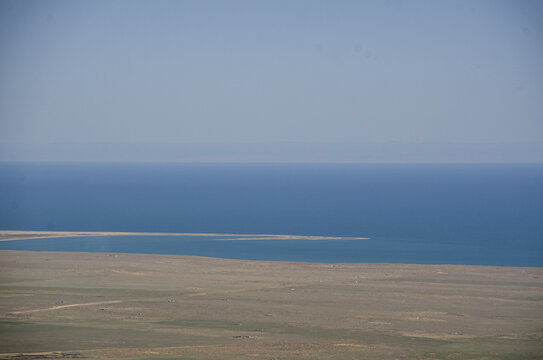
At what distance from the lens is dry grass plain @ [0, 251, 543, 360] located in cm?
3894

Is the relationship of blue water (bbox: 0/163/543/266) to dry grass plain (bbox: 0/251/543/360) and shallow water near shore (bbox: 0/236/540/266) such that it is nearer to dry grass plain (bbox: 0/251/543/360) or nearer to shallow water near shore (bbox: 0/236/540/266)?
shallow water near shore (bbox: 0/236/540/266)

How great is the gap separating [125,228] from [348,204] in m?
75.9

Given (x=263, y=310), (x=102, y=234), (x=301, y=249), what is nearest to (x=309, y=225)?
(x=102, y=234)

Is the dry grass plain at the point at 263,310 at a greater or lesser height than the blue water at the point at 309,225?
lesser

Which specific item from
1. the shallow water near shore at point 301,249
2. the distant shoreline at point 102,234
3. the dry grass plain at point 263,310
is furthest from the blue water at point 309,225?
the dry grass plain at point 263,310

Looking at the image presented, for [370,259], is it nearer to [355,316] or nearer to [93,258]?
[93,258]

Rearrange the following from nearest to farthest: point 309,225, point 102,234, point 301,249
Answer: point 301,249, point 102,234, point 309,225

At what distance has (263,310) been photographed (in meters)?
51.1

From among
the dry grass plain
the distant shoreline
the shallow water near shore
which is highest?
the distant shoreline

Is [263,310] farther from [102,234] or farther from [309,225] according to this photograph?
[309,225]

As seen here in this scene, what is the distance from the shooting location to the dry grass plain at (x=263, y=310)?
38938 mm

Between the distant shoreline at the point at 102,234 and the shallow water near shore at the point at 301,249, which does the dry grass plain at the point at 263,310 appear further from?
the distant shoreline at the point at 102,234

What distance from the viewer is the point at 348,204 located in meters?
188

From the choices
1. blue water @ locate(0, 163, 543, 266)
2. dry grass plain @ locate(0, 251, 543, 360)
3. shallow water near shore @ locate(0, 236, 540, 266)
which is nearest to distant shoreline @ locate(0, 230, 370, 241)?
shallow water near shore @ locate(0, 236, 540, 266)
